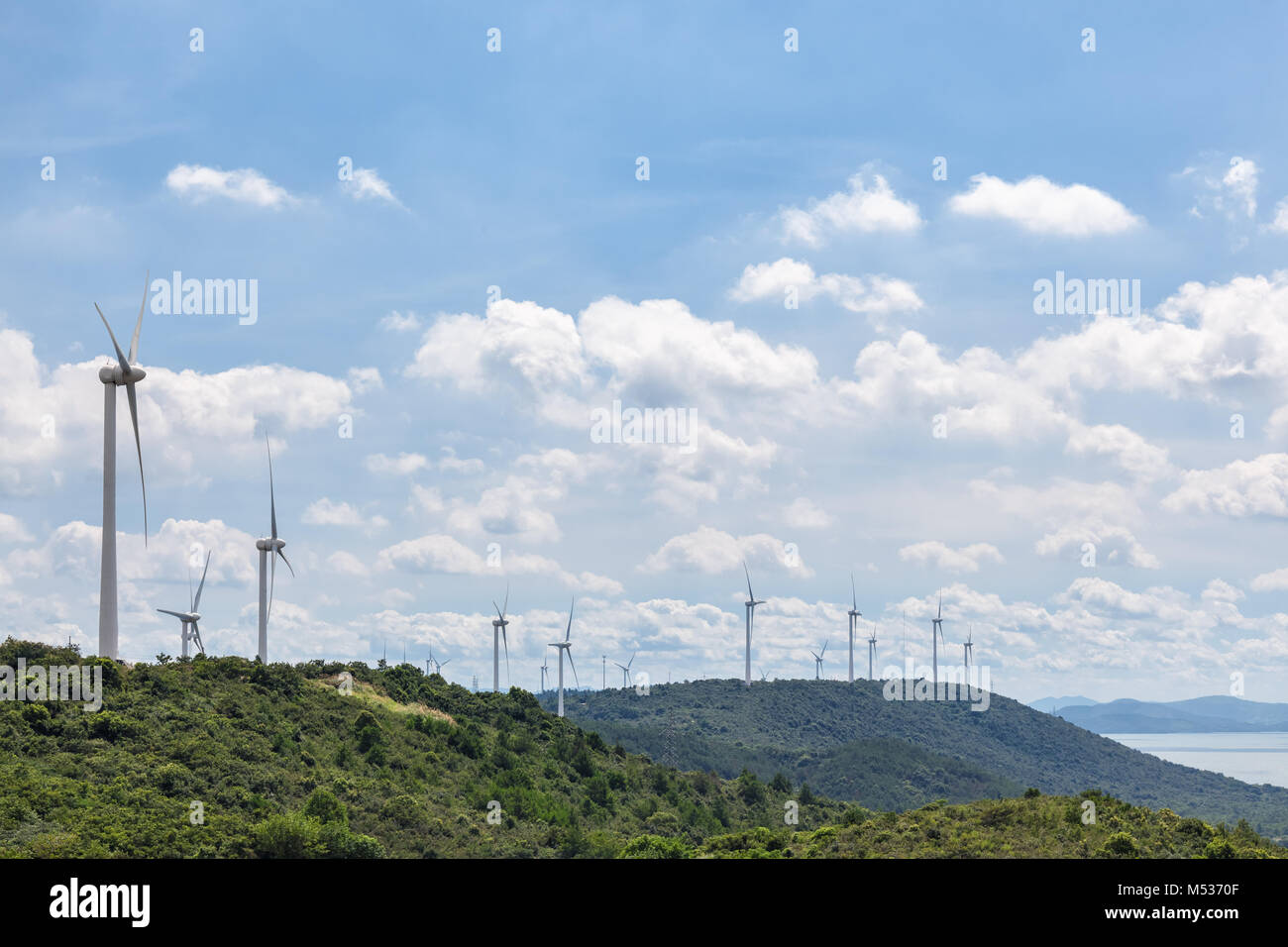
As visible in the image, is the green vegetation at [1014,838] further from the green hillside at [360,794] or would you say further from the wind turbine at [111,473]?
the wind turbine at [111,473]

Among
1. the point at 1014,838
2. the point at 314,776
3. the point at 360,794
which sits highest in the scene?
the point at 314,776

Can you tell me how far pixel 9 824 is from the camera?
65562mm

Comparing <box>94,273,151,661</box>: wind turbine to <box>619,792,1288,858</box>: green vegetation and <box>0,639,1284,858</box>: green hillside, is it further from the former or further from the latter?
<box>619,792,1288,858</box>: green vegetation

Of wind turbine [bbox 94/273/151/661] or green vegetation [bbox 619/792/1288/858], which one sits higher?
wind turbine [bbox 94/273/151/661]

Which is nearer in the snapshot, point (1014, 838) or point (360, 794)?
point (1014, 838)

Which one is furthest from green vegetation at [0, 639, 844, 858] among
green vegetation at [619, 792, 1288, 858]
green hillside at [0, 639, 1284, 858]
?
green vegetation at [619, 792, 1288, 858]

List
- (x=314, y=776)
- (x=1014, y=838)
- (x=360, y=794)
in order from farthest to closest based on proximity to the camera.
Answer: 1. (x=314, y=776)
2. (x=360, y=794)
3. (x=1014, y=838)

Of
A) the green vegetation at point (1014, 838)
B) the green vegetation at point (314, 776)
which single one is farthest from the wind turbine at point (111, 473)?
the green vegetation at point (1014, 838)

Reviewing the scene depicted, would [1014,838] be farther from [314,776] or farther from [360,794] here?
[314,776]

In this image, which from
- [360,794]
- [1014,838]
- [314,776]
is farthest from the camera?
[314,776]

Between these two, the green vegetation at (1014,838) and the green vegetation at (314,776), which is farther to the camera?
the green vegetation at (314,776)

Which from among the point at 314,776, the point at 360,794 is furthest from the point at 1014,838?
the point at 314,776

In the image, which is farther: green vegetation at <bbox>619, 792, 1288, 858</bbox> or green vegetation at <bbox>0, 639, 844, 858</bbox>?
green vegetation at <bbox>0, 639, 844, 858</bbox>
